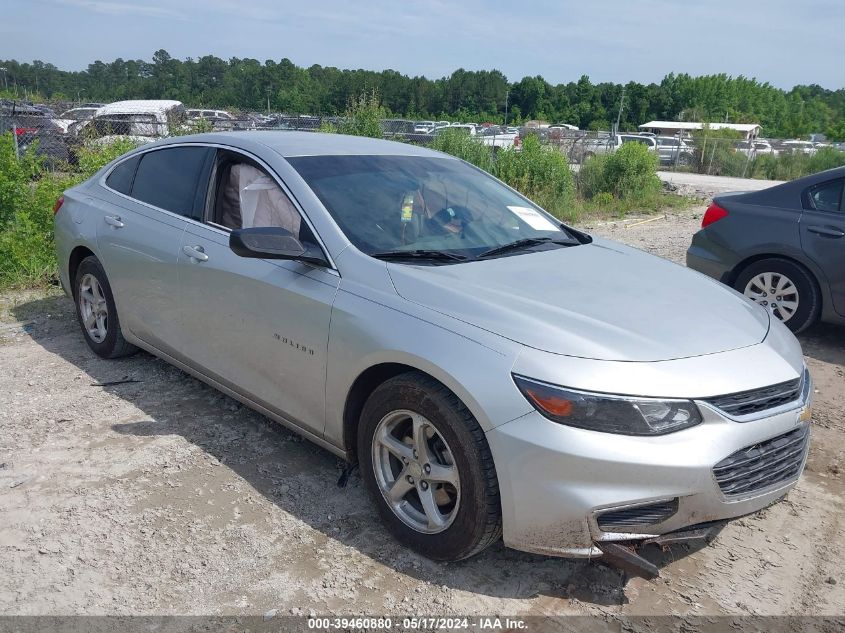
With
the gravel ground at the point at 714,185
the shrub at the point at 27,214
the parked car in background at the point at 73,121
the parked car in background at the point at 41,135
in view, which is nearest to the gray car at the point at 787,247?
the shrub at the point at 27,214

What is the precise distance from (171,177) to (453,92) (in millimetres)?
128885

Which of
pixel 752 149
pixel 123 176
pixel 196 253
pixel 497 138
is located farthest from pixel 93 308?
pixel 752 149

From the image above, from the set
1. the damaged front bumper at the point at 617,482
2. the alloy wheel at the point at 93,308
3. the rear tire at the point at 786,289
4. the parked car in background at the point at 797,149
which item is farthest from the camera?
the parked car in background at the point at 797,149

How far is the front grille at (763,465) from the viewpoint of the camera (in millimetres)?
2602

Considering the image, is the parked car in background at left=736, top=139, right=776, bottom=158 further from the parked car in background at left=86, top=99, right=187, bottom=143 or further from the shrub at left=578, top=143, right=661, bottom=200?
the parked car in background at left=86, top=99, right=187, bottom=143

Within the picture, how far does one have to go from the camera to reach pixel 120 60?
126 meters

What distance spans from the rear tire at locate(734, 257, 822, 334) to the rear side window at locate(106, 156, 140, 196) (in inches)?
193

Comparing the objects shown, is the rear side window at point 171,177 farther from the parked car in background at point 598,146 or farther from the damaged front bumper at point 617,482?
the parked car in background at point 598,146

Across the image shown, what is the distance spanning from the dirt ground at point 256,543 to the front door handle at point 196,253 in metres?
1.01

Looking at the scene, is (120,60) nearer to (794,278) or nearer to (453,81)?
(453,81)

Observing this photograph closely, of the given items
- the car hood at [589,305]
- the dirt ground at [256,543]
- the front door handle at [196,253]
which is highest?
the car hood at [589,305]

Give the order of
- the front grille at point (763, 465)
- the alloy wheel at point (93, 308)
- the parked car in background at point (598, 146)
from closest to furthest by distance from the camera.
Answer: the front grille at point (763, 465)
the alloy wheel at point (93, 308)
the parked car in background at point (598, 146)

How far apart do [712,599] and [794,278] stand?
13.4ft

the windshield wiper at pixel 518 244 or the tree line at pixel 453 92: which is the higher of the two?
the tree line at pixel 453 92
